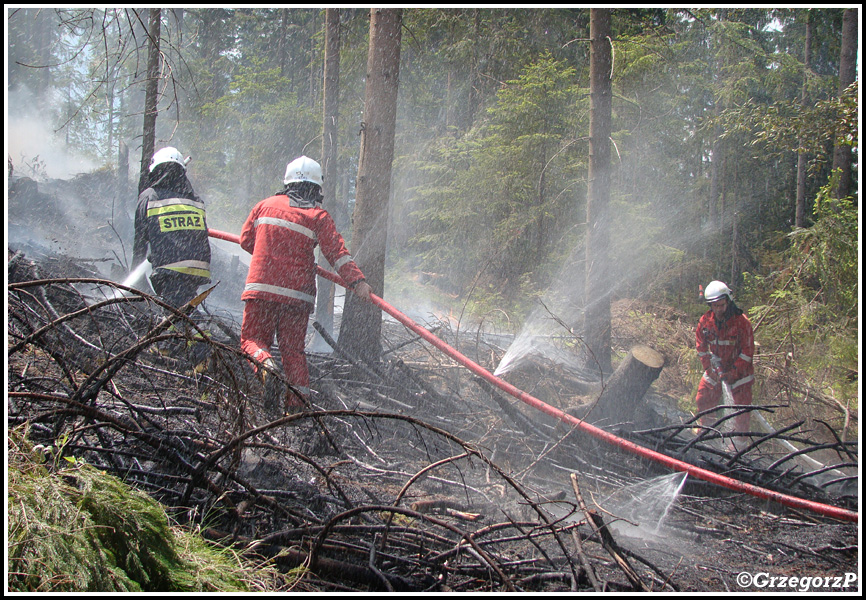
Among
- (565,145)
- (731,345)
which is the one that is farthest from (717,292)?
(565,145)

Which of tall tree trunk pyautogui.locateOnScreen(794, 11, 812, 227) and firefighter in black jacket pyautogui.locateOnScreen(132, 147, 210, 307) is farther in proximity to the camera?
tall tree trunk pyautogui.locateOnScreen(794, 11, 812, 227)

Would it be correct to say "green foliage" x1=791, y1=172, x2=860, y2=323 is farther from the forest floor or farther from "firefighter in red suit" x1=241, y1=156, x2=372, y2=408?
"firefighter in red suit" x1=241, y1=156, x2=372, y2=408

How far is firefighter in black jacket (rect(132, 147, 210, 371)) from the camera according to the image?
4.53 meters

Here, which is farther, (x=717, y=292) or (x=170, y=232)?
(x=717, y=292)

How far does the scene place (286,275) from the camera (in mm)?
4109

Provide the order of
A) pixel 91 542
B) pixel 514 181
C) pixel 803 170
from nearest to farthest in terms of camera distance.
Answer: pixel 91 542 < pixel 514 181 < pixel 803 170

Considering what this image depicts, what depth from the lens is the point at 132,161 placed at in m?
27.1

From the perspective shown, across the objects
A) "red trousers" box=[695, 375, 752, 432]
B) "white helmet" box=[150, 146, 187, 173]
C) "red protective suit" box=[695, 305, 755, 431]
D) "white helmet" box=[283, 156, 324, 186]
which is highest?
"white helmet" box=[150, 146, 187, 173]

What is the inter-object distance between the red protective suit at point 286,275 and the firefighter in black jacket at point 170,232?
755mm

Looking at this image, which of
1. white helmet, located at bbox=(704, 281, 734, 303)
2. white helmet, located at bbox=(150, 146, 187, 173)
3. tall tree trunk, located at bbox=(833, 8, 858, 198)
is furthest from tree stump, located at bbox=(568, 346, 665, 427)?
tall tree trunk, located at bbox=(833, 8, 858, 198)

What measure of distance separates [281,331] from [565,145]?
562 cm

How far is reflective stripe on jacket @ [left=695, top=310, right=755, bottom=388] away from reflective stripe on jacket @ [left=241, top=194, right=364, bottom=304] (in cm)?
435

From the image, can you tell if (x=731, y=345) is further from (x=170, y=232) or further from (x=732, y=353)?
(x=170, y=232)

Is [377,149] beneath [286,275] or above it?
above
